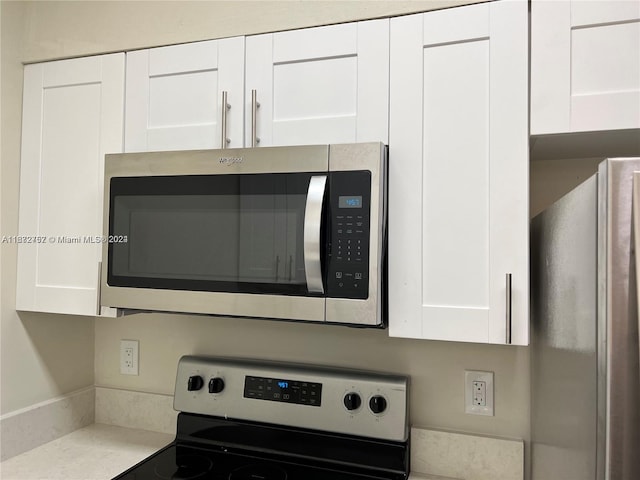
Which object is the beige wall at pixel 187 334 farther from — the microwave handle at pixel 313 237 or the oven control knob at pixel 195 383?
the microwave handle at pixel 313 237

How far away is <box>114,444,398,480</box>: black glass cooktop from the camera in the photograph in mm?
1296

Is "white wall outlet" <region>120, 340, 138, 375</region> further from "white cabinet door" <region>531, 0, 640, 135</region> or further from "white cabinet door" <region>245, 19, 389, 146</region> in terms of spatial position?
"white cabinet door" <region>531, 0, 640, 135</region>

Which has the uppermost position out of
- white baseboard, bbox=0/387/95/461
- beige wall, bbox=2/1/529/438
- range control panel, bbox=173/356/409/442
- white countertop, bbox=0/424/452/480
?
beige wall, bbox=2/1/529/438

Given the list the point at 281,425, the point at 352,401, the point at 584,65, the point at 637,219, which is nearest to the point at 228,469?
the point at 281,425

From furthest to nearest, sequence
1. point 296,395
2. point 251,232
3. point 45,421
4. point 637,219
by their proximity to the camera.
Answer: point 45,421 < point 296,395 < point 251,232 < point 637,219

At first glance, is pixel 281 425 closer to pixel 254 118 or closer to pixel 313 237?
pixel 313 237

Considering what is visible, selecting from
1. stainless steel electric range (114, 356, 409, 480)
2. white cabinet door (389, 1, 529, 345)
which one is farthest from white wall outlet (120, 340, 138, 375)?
white cabinet door (389, 1, 529, 345)

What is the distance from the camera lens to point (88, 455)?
144 centimetres

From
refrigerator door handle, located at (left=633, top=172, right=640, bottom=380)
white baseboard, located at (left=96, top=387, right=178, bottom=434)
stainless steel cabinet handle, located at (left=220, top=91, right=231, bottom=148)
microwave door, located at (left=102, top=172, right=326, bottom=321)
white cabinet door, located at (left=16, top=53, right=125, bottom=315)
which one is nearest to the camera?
refrigerator door handle, located at (left=633, top=172, right=640, bottom=380)

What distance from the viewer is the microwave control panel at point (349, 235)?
1084 mm

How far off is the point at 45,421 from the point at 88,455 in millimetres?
216

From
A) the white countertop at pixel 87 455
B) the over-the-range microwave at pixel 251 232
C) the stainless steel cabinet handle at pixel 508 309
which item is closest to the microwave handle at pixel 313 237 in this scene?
the over-the-range microwave at pixel 251 232

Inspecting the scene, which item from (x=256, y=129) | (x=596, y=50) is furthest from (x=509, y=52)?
(x=256, y=129)

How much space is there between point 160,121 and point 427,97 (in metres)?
0.71
